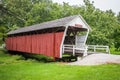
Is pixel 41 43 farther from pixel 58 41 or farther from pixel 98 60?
→ pixel 98 60

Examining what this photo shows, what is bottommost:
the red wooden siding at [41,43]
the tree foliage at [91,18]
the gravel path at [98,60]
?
the gravel path at [98,60]

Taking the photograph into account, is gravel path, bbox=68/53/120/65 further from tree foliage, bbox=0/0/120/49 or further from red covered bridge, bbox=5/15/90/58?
tree foliage, bbox=0/0/120/49

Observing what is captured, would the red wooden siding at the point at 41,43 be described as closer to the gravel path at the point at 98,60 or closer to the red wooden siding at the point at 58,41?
the red wooden siding at the point at 58,41

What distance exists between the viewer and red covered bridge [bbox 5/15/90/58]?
828 inches

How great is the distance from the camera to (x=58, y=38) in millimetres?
21297

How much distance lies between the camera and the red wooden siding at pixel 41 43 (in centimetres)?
2150

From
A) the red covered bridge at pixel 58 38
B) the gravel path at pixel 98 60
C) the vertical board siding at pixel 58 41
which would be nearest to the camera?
the gravel path at pixel 98 60

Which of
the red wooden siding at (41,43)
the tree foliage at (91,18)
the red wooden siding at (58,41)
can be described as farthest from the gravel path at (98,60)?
the tree foliage at (91,18)

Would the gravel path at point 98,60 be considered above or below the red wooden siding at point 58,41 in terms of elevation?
below

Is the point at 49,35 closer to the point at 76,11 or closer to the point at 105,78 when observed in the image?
the point at 105,78

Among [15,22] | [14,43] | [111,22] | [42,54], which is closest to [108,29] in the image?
[111,22]

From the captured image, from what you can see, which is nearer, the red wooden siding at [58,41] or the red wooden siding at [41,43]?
the red wooden siding at [58,41]

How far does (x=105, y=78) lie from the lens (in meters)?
11.2

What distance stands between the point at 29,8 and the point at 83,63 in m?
40.5
